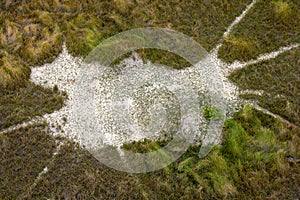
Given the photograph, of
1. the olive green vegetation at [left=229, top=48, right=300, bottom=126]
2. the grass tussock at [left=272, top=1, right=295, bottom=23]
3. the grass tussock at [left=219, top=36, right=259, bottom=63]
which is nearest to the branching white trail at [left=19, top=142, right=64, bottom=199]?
the olive green vegetation at [left=229, top=48, right=300, bottom=126]

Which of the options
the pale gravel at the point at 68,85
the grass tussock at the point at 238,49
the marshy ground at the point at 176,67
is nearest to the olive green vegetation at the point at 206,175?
the marshy ground at the point at 176,67

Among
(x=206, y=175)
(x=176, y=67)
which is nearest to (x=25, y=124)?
(x=176, y=67)

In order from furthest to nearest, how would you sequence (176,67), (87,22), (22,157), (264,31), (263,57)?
(87,22) → (264,31) → (263,57) → (176,67) → (22,157)

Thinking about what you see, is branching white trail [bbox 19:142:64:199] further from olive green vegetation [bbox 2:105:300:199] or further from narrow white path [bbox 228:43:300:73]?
narrow white path [bbox 228:43:300:73]

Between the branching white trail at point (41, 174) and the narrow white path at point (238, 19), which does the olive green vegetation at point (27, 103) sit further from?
the narrow white path at point (238, 19)

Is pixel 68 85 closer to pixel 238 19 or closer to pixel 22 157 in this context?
pixel 22 157

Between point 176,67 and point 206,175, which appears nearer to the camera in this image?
point 206,175
